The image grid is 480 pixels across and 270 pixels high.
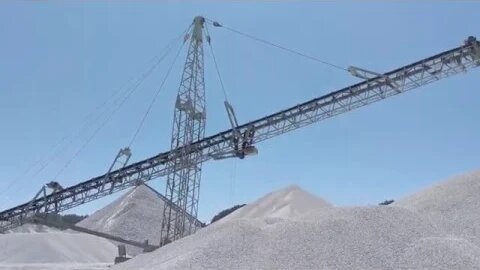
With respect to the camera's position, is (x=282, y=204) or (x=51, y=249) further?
(x=282, y=204)

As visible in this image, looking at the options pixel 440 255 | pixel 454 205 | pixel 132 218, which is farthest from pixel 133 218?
pixel 440 255

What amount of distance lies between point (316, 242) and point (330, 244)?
0.41 meters

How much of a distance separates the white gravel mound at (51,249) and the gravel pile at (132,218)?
92.7 inches

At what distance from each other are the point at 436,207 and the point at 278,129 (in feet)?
37.3

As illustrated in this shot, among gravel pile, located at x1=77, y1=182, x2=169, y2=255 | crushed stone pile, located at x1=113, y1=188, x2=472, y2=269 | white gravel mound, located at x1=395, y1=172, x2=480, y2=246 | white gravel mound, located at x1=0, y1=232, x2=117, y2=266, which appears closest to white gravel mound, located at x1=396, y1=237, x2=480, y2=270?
crushed stone pile, located at x1=113, y1=188, x2=472, y2=269

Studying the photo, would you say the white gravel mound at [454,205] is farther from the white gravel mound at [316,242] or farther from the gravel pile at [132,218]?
the gravel pile at [132,218]

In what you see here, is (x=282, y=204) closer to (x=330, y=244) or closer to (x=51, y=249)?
(x=51, y=249)

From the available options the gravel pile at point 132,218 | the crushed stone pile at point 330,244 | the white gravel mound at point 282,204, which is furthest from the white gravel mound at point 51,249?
the crushed stone pile at point 330,244

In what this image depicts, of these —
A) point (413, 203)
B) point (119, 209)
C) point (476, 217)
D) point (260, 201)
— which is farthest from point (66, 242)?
point (476, 217)

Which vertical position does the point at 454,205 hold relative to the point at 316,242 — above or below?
above

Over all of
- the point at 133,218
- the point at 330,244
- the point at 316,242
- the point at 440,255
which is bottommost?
the point at 440,255

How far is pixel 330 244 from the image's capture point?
13195 mm

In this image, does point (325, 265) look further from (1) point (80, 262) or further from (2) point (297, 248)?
(1) point (80, 262)

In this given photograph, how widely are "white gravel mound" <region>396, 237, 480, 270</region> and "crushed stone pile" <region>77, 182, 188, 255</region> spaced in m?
25.8
